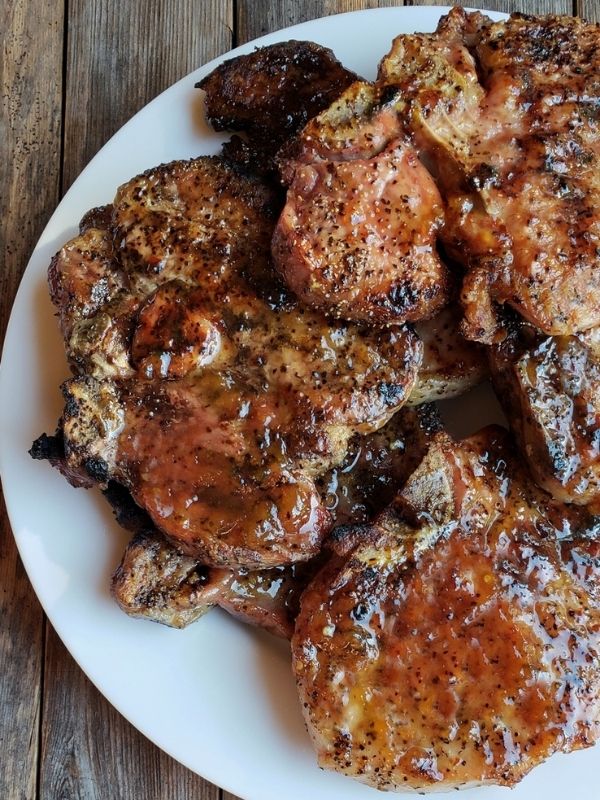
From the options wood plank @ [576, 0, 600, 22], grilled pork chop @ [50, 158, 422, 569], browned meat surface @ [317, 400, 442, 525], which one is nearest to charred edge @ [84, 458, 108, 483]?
grilled pork chop @ [50, 158, 422, 569]

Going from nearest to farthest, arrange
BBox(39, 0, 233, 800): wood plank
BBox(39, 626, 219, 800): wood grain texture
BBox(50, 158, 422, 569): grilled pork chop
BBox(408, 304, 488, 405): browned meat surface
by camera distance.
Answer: BBox(50, 158, 422, 569): grilled pork chop
BBox(408, 304, 488, 405): browned meat surface
BBox(39, 626, 219, 800): wood grain texture
BBox(39, 0, 233, 800): wood plank

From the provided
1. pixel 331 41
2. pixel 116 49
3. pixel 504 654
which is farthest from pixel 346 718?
pixel 116 49

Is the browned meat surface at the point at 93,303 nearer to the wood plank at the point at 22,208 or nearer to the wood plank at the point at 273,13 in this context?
the wood plank at the point at 22,208

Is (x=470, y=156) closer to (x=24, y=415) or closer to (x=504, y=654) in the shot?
(x=504, y=654)

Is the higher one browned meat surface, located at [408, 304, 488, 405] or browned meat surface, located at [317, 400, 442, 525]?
browned meat surface, located at [408, 304, 488, 405]

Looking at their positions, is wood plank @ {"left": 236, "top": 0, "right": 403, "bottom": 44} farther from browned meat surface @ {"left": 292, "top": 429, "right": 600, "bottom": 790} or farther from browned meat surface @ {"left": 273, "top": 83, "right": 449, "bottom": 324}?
browned meat surface @ {"left": 292, "top": 429, "right": 600, "bottom": 790}

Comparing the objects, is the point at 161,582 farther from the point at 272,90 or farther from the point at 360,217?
the point at 272,90

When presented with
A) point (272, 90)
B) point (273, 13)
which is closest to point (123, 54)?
point (273, 13)

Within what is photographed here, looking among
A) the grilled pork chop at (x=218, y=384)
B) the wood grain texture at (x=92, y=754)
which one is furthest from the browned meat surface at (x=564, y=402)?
the wood grain texture at (x=92, y=754)
